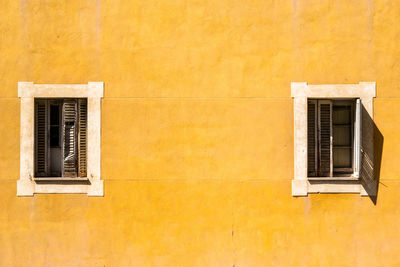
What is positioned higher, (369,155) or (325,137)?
(325,137)

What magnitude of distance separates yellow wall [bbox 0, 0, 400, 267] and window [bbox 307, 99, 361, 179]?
39 cm

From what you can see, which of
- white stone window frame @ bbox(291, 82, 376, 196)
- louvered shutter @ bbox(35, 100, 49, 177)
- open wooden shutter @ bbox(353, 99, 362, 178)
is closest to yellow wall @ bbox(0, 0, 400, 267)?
white stone window frame @ bbox(291, 82, 376, 196)

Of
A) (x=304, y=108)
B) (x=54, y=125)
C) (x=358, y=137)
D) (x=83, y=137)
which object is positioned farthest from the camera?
(x=54, y=125)

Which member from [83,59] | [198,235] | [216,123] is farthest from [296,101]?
[83,59]

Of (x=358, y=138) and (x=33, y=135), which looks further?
(x=33, y=135)

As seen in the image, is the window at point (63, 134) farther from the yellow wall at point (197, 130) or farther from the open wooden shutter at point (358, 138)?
the open wooden shutter at point (358, 138)

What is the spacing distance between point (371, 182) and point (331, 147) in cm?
88

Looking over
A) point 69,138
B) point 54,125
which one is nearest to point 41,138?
point 54,125

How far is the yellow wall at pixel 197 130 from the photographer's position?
19.3ft

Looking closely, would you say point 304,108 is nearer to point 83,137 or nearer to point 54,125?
point 83,137

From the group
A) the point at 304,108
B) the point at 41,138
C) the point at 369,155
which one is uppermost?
the point at 304,108

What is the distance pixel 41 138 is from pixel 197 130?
107 inches

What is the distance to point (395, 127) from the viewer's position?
588 cm

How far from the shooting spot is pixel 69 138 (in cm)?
602
